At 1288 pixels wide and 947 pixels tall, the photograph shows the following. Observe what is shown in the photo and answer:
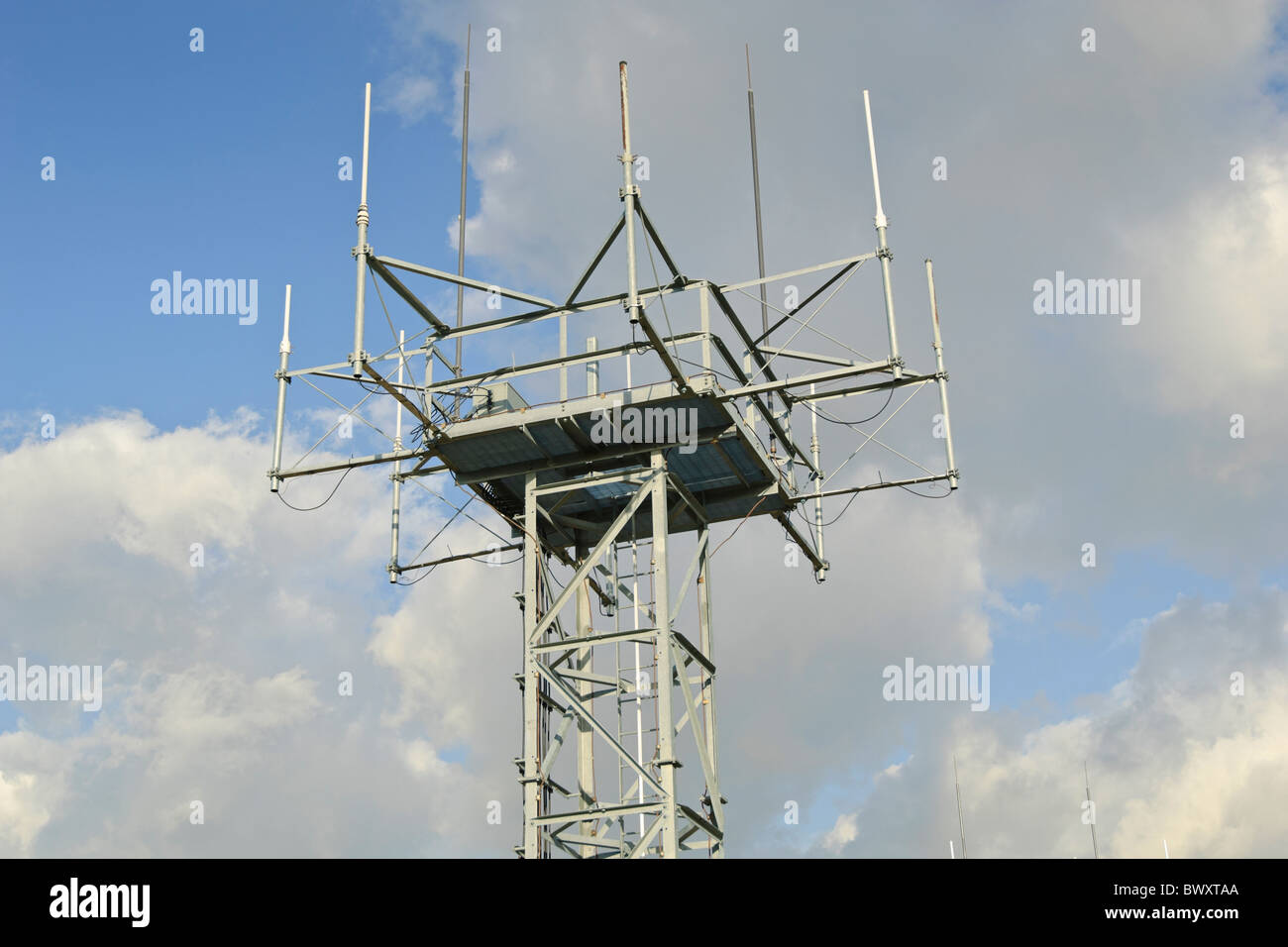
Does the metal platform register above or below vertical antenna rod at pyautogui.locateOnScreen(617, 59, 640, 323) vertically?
below

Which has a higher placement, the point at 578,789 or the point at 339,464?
the point at 339,464

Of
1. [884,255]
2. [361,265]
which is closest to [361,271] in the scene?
[361,265]

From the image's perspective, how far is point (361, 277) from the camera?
34.1 m

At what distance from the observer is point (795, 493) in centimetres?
3944

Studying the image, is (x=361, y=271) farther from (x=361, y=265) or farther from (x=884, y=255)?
(x=884, y=255)

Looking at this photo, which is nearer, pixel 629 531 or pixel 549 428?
pixel 549 428

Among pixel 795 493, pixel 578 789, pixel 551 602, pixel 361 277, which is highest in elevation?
pixel 361 277

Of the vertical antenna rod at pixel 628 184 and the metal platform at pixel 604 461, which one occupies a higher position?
the vertical antenna rod at pixel 628 184
